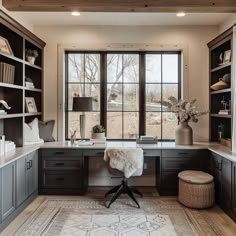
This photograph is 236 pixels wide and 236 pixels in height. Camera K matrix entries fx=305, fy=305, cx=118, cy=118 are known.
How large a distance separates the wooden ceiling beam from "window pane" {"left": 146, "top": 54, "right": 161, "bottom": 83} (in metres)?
1.50

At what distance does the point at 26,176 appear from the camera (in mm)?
4086

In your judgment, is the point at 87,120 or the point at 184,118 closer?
the point at 184,118

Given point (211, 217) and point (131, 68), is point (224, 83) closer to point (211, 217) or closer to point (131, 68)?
point (131, 68)

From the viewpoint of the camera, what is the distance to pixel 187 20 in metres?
5.02

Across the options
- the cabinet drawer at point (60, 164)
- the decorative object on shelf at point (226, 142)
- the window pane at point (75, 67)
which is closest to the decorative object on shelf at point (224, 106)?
the decorative object on shelf at point (226, 142)

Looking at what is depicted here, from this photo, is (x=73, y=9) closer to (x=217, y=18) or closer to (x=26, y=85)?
(x=26, y=85)

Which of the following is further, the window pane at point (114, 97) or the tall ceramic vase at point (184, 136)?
the window pane at point (114, 97)

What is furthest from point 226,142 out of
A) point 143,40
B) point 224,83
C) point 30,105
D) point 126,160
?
point 30,105

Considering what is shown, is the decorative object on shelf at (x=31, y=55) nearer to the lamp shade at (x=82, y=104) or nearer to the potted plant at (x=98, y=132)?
the lamp shade at (x=82, y=104)

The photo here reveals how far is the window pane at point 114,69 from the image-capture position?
5.46 meters

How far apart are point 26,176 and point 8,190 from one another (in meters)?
0.61

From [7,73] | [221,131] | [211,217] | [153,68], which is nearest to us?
[211,217]

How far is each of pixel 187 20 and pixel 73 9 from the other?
78.9 inches

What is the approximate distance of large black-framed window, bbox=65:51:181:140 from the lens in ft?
17.9
